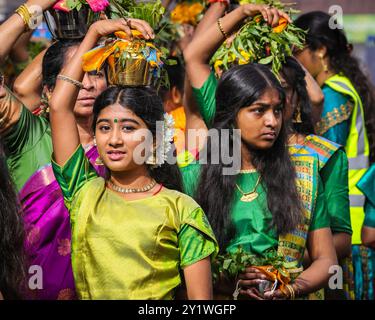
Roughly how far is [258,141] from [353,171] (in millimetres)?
1828

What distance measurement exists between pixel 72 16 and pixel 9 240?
1335 millimetres

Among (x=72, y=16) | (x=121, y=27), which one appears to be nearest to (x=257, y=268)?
(x=121, y=27)

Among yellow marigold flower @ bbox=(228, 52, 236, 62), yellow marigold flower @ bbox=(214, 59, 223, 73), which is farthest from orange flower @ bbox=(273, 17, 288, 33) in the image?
yellow marigold flower @ bbox=(214, 59, 223, 73)

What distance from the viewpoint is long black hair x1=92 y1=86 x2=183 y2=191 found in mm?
3879

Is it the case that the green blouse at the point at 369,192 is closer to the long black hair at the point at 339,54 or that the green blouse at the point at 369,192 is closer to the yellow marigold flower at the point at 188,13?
the long black hair at the point at 339,54

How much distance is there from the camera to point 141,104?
3889mm

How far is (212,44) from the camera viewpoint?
471 centimetres

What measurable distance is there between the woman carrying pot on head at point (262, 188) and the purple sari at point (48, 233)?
546 mm

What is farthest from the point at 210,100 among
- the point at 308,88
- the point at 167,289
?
the point at 167,289

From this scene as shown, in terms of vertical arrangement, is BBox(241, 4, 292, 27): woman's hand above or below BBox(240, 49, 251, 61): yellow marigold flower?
above

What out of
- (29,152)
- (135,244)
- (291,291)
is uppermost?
(29,152)

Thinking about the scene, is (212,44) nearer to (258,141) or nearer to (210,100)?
(210,100)

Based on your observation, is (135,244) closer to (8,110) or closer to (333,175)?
(8,110)

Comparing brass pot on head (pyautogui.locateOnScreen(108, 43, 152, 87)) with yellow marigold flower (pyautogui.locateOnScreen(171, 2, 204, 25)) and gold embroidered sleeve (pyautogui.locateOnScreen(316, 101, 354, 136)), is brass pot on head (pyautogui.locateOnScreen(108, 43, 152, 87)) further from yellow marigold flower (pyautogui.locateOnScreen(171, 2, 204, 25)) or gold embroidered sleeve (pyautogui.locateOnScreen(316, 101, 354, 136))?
yellow marigold flower (pyautogui.locateOnScreen(171, 2, 204, 25))
